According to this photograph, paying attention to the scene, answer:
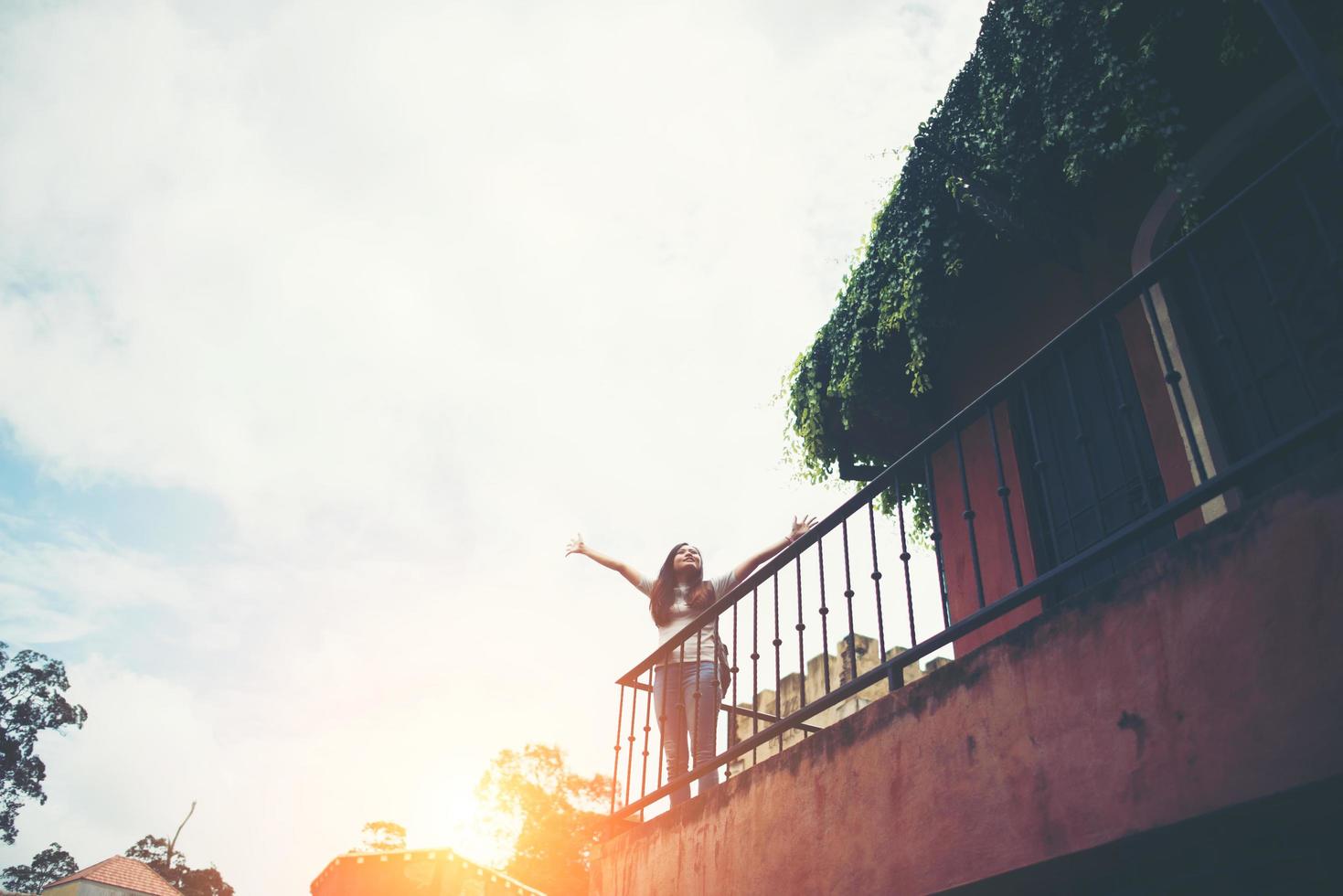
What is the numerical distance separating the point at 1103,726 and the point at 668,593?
12.5ft

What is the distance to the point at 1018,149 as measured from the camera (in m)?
5.85

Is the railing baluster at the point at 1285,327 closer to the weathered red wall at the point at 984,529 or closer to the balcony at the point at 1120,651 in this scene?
the balcony at the point at 1120,651

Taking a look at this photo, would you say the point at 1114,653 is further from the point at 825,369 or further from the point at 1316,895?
the point at 825,369

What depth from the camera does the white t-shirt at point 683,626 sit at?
5723mm

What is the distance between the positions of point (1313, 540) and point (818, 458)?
598 centimetres

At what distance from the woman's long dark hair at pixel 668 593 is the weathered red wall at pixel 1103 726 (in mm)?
2054

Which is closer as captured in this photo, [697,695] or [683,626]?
[697,695]

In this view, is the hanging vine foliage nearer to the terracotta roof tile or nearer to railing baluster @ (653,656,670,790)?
railing baluster @ (653,656,670,790)

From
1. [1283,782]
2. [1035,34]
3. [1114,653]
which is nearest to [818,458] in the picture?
[1035,34]

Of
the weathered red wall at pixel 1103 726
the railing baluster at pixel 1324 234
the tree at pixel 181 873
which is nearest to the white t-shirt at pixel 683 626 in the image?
the weathered red wall at pixel 1103 726

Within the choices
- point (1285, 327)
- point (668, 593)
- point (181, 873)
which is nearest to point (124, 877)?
point (181, 873)

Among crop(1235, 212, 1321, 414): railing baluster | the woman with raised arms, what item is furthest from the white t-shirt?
crop(1235, 212, 1321, 414): railing baluster

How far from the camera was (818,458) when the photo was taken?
8.32 metres

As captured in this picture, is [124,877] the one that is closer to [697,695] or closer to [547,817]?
[547,817]
